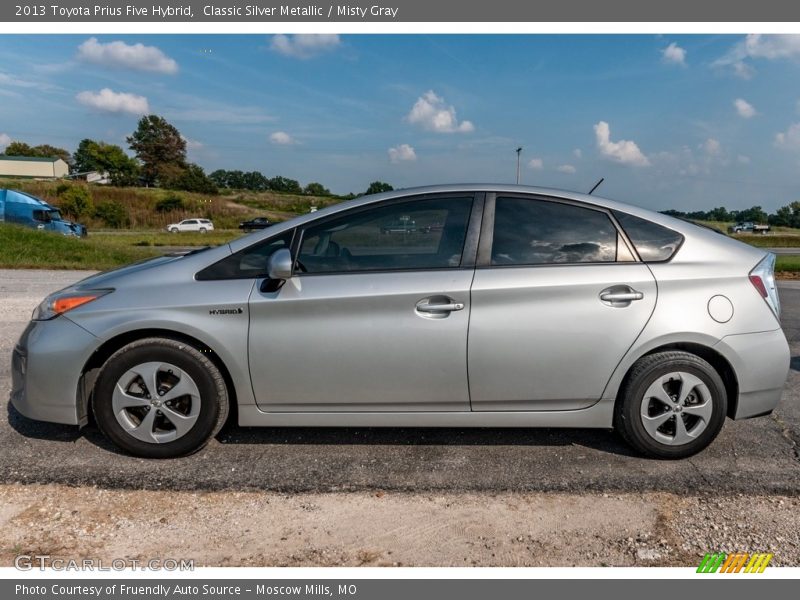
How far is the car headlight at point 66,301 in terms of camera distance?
11.1ft

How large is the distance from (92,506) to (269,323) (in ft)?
4.13

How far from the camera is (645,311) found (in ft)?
10.7

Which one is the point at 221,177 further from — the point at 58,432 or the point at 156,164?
the point at 58,432

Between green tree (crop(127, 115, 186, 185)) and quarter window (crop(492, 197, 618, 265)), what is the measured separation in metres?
85.0

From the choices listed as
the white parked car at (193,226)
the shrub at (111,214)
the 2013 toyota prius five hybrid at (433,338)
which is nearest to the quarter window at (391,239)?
the 2013 toyota prius five hybrid at (433,338)

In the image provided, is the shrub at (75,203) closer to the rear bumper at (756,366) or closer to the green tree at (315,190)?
the green tree at (315,190)

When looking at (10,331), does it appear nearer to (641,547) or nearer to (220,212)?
(641,547)

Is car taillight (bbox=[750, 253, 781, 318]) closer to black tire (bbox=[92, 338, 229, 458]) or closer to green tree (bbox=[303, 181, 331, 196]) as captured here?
black tire (bbox=[92, 338, 229, 458])

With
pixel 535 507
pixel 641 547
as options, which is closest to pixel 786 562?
pixel 641 547

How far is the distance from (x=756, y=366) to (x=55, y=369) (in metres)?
4.07

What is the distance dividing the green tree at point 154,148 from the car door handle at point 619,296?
8543 centimetres

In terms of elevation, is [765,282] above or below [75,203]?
below

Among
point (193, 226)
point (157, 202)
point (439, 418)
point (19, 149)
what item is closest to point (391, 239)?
point (439, 418)

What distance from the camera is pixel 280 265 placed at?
320 centimetres
